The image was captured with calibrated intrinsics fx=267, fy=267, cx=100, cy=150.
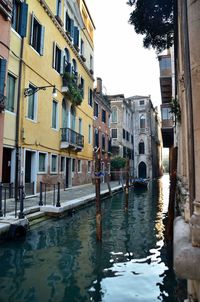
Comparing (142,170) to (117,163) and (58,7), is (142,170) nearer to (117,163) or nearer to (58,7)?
(117,163)

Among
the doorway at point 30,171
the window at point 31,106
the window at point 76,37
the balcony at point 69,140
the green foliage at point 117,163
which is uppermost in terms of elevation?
the window at point 76,37

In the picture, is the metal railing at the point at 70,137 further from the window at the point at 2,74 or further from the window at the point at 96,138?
the window at the point at 2,74

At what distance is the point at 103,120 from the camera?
88.9 feet

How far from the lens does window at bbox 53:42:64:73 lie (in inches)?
584

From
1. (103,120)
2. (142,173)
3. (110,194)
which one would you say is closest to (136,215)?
(110,194)

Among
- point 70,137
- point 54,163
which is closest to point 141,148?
point 70,137

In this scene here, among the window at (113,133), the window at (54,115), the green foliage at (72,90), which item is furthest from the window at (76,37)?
the window at (113,133)

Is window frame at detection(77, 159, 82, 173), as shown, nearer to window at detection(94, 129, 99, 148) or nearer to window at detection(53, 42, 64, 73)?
window at detection(94, 129, 99, 148)

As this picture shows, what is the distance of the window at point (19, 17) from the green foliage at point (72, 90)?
197 inches

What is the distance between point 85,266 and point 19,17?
34.0 ft

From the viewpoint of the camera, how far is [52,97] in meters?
14.5

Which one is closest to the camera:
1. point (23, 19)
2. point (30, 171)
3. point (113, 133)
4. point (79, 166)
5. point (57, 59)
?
point (23, 19)

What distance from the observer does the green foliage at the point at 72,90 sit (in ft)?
52.5

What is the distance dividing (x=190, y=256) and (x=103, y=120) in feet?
83.6
